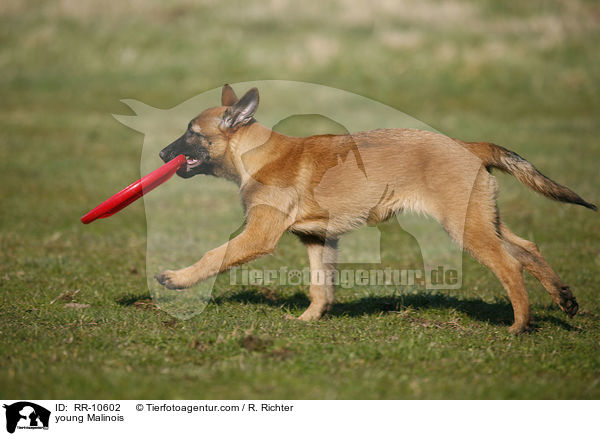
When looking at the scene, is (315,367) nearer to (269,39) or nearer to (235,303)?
(235,303)

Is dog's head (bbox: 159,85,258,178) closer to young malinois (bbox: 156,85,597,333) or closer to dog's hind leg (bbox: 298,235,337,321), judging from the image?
young malinois (bbox: 156,85,597,333)

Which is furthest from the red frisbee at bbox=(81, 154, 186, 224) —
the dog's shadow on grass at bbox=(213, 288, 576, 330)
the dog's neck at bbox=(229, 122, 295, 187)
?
the dog's shadow on grass at bbox=(213, 288, 576, 330)

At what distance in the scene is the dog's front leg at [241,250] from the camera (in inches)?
233

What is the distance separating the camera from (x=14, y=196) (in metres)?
12.4

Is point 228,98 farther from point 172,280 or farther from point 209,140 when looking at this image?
point 172,280

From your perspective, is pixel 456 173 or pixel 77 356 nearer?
pixel 77 356

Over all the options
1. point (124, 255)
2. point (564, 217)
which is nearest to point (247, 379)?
point (124, 255)

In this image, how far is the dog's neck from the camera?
637 cm

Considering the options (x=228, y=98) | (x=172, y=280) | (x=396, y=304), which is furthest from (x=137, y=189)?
(x=396, y=304)
